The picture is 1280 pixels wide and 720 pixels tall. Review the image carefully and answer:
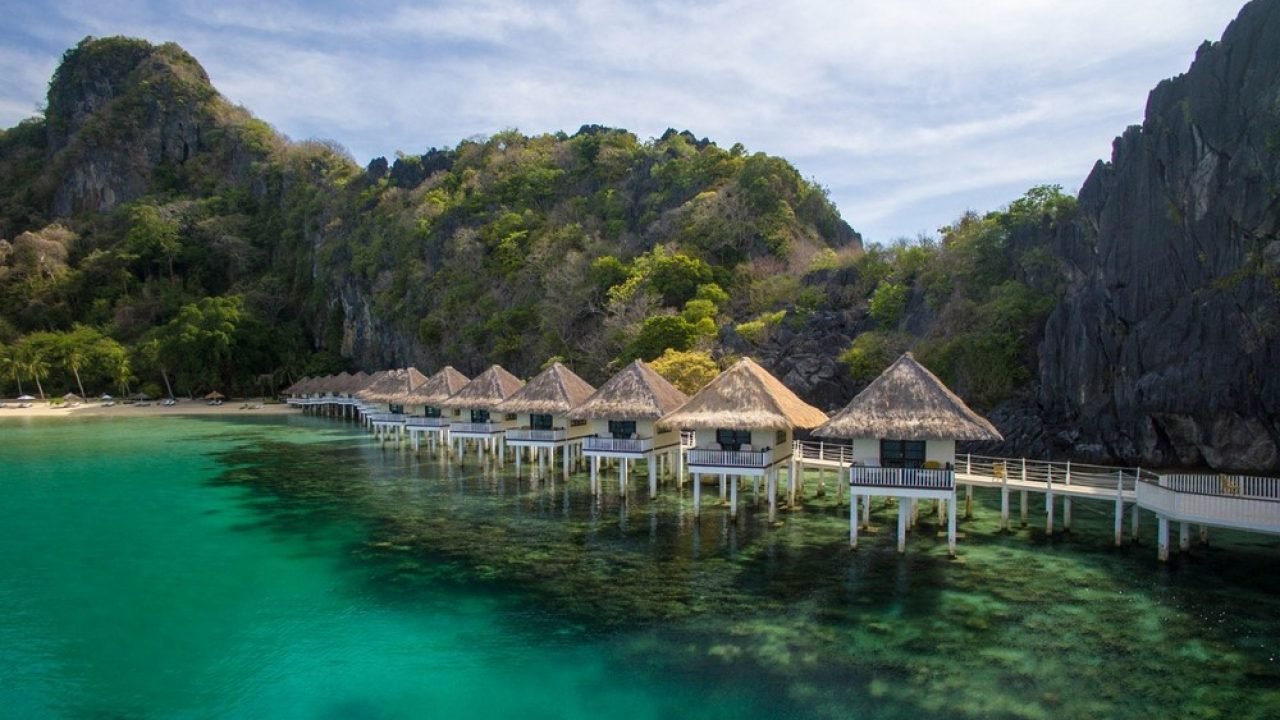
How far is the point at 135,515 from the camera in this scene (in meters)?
24.8

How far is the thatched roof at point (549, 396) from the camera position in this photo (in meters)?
30.9

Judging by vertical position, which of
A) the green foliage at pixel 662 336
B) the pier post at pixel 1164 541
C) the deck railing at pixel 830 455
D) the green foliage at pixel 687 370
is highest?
the green foliage at pixel 662 336

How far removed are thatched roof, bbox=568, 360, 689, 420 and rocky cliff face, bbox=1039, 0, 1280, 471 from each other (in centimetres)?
1525

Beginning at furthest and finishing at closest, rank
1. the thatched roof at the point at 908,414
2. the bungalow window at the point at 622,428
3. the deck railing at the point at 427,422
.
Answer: the deck railing at the point at 427,422 < the bungalow window at the point at 622,428 < the thatched roof at the point at 908,414

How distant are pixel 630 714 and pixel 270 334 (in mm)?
78072

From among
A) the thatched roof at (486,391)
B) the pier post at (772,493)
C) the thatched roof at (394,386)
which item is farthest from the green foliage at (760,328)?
the pier post at (772,493)

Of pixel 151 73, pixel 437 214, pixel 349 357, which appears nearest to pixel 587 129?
pixel 437 214

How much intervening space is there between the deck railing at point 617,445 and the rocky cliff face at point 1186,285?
16.3 m

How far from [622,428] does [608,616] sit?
1289cm

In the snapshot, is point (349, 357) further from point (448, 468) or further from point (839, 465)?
point (839, 465)

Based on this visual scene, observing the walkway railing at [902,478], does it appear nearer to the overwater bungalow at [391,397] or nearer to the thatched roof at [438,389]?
the thatched roof at [438,389]

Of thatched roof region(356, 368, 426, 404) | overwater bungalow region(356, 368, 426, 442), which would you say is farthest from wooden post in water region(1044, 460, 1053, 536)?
thatched roof region(356, 368, 426, 404)

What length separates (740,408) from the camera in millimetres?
22953

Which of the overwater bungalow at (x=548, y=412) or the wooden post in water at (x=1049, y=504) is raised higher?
the overwater bungalow at (x=548, y=412)
